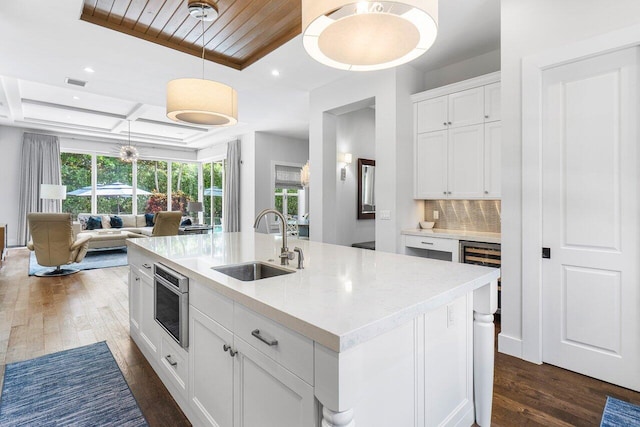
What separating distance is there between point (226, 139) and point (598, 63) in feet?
26.6

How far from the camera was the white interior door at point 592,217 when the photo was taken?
2123 millimetres

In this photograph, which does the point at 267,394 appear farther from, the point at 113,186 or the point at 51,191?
the point at 113,186

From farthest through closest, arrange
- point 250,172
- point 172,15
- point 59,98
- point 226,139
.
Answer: point 226,139
point 250,172
point 59,98
point 172,15

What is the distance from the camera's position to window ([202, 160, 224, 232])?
9.91m

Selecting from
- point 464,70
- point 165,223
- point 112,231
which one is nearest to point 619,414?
point 464,70

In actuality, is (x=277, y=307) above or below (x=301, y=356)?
above

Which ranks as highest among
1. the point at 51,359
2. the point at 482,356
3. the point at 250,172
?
the point at 250,172

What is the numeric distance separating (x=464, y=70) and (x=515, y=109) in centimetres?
159

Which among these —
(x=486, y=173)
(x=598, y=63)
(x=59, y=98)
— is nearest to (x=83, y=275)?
(x=59, y=98)

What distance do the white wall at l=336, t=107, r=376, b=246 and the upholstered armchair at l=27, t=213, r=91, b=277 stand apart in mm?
4273

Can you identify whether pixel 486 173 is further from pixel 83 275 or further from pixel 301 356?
pixel 83 275

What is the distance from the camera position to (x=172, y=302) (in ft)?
6.24

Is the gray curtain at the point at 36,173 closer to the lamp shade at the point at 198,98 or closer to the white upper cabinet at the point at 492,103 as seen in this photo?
the lamp shade at the point at 198,98

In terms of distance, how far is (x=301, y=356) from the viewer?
3.31 ft
